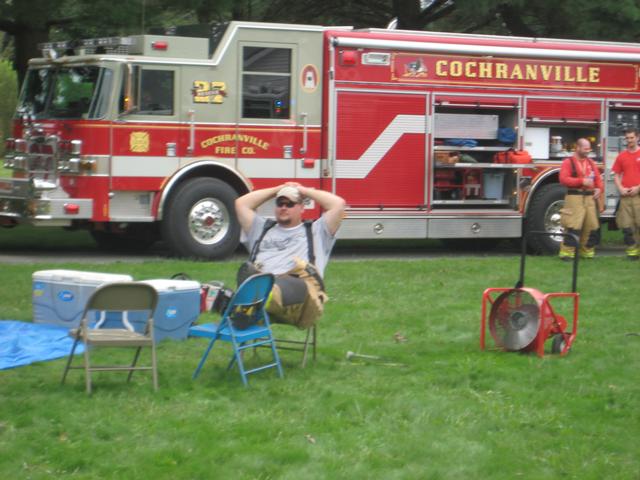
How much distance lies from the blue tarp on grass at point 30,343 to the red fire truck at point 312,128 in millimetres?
4790

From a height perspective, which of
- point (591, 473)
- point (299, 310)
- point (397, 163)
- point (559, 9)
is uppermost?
point (559, 9)

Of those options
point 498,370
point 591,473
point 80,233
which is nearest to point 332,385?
point 498,370

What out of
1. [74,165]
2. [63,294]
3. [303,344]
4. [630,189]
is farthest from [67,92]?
[630,189]

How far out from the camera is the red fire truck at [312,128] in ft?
49.0

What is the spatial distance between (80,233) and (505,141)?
6954 mm

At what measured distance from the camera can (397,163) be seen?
16.5 meters

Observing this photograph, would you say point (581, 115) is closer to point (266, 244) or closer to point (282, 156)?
point (282, 156)

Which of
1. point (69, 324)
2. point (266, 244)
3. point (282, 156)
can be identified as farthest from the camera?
point (282, 156)

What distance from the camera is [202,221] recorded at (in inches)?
607

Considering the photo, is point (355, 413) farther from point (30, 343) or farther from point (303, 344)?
point (30, 343)

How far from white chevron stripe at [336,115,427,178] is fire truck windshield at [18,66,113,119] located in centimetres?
322

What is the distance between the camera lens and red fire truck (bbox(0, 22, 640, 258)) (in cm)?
1493

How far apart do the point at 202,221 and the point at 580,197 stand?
496 cm

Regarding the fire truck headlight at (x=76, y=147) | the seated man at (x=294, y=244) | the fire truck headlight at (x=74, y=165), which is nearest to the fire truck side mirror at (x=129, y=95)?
the fire truck headlight at (x=76, y=147)
